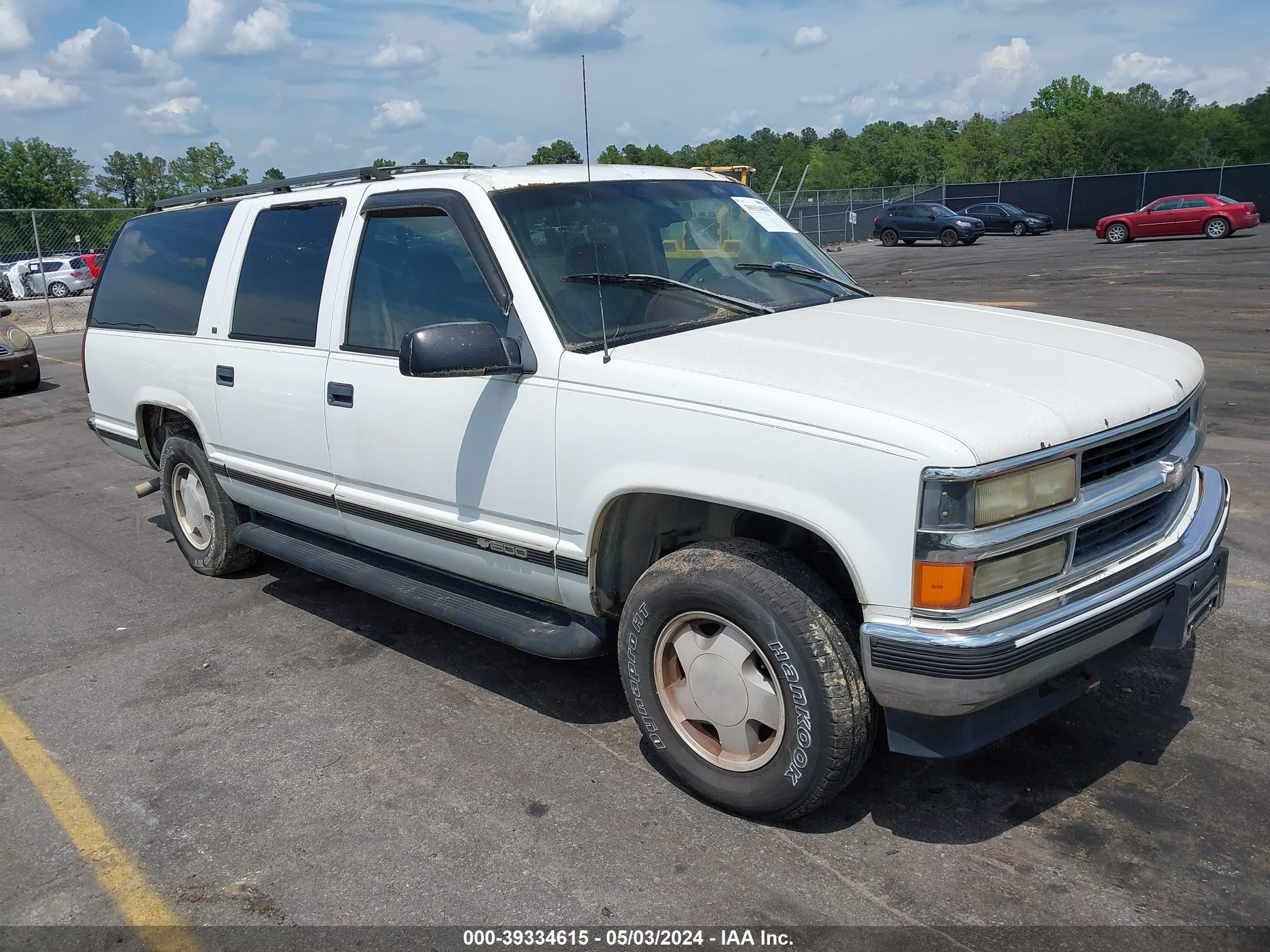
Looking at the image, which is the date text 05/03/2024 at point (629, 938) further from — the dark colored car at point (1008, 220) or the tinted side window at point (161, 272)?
the dark colored car at point (1008, 220)

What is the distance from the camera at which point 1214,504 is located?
3549 millimetres

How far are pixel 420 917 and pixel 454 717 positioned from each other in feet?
3.98

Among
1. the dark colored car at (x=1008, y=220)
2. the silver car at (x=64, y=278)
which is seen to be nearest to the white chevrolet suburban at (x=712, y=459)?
the silver car at (x=64, y=278)

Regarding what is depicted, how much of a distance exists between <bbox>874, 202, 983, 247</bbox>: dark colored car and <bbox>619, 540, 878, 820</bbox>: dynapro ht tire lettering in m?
35.4

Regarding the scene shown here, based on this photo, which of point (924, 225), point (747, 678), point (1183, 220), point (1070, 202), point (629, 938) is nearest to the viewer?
point (629, 938)

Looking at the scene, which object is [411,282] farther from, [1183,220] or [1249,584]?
[1183,220]

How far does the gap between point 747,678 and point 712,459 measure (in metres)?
0.69

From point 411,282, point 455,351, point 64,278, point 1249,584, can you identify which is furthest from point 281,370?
point 64,278

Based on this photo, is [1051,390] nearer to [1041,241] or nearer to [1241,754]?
[1241,754]

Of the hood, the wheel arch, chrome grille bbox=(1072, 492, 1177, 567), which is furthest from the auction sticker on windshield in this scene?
chrome grille bbox=(1072, 492, 1177, 567)

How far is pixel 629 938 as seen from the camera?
2.79 meters

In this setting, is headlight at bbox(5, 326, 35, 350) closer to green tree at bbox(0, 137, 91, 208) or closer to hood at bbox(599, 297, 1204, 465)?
hood at bbox(599, 297, 1204, 465)

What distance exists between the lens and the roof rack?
4422 millimetres

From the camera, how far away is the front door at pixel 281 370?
446 cm
